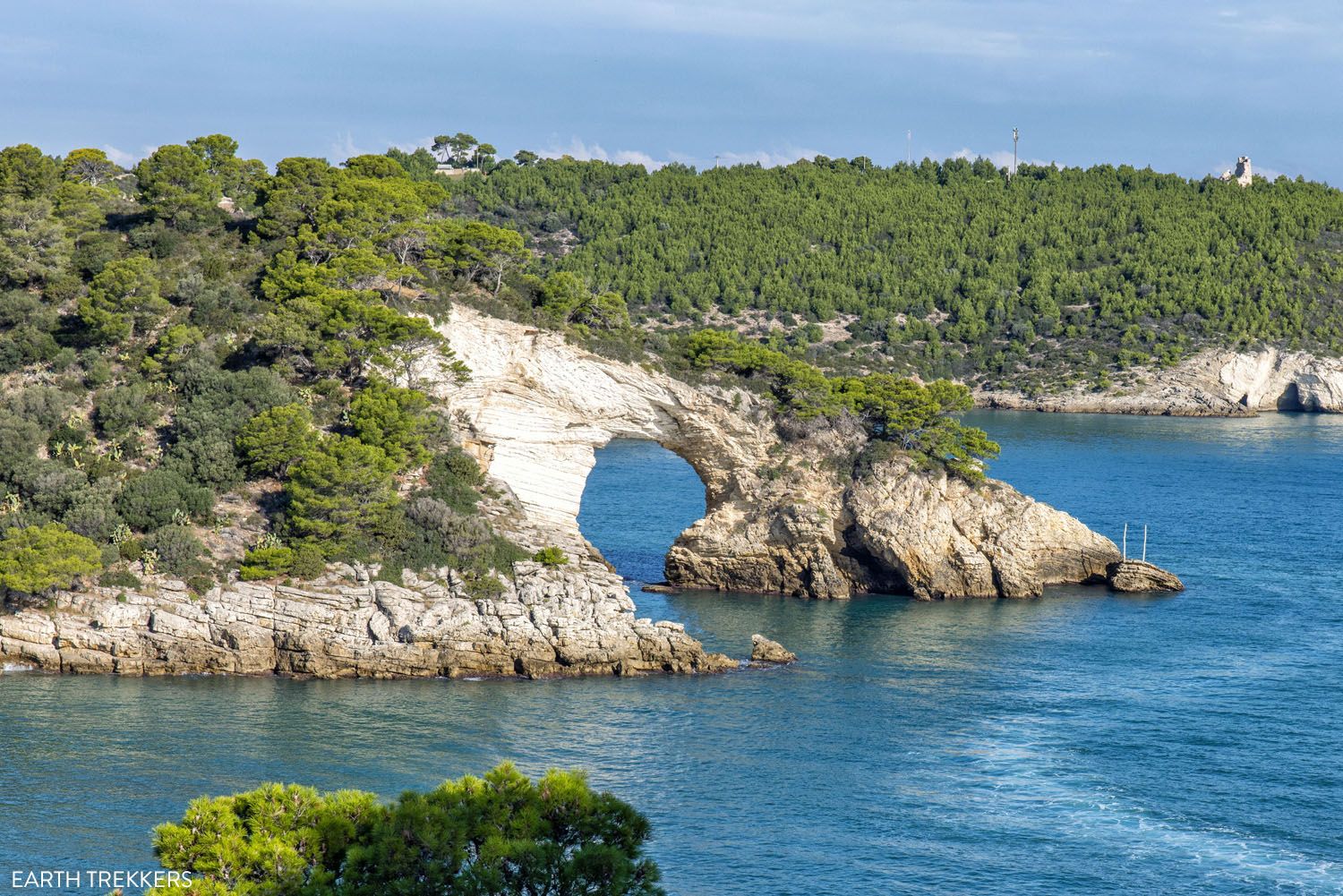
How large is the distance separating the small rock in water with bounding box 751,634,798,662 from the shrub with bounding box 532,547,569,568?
7461 mm

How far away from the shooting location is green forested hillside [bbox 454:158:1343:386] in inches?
6107

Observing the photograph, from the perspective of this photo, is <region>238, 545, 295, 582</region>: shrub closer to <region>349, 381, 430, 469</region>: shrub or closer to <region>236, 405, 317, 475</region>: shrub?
<region>236, 405, 317, 475</region>: shrub

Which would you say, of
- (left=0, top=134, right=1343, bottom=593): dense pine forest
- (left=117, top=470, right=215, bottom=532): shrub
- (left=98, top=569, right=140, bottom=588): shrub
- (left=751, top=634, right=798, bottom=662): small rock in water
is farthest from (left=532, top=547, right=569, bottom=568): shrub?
(left=98, top=569, right=140, bottom=588): shrub

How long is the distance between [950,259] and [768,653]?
125 m

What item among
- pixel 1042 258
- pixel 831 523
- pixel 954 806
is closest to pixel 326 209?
pixel 831 523

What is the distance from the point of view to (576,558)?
5394 centimetres

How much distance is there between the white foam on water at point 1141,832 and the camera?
35094 mm

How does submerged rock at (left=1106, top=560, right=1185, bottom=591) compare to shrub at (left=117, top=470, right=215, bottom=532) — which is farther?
submerged rock at (left=1106, top=560, right=1185, bottom=591)

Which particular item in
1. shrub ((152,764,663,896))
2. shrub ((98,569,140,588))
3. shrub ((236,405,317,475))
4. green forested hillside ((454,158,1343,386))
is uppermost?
green forested hillside ((454,158,1343,386))

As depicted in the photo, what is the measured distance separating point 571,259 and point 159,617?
343 ft

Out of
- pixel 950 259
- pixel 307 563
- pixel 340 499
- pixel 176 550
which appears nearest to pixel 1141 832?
pixel 307 563

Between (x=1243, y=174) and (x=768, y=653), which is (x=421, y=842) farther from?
(x=1243, y=174)

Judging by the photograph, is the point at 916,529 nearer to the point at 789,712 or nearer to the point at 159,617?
the point at 789,712

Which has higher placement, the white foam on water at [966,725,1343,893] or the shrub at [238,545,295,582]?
the shrub at [238,545,295,582]
